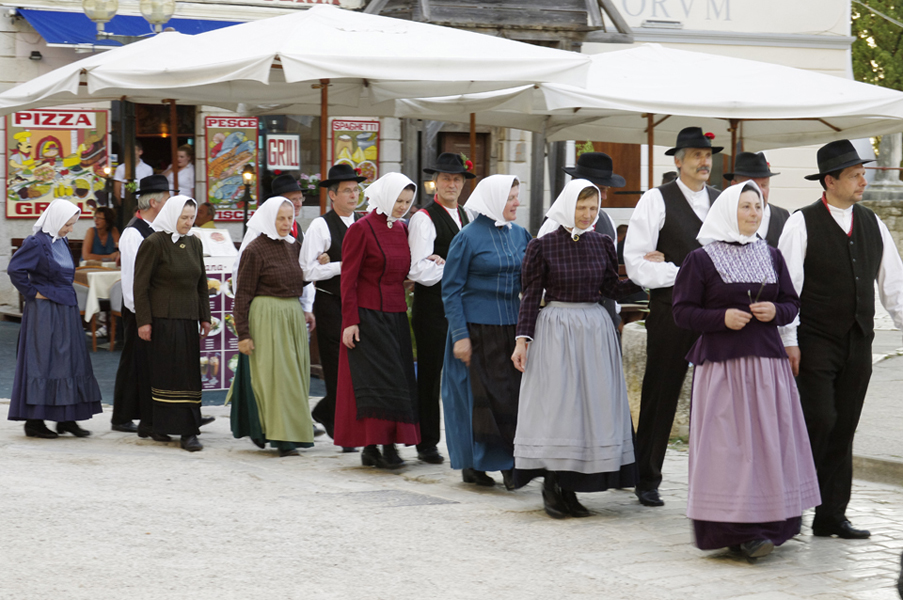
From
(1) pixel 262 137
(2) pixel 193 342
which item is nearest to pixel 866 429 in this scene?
(2) pixel 193 342

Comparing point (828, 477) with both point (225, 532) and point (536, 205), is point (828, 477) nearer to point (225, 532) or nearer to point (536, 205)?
point (225, 532)

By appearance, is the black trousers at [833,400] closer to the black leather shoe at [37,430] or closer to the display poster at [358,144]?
the black leather shoe at [37,430]

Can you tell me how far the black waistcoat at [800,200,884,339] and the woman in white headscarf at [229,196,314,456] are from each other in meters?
3.49

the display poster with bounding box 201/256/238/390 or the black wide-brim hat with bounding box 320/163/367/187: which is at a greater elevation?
the black wide-brim hat with bounding box 320/163/367/187

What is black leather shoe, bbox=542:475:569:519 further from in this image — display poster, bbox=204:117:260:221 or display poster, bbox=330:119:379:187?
display poster, bbox=330:119:379:187

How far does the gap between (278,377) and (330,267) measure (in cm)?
82

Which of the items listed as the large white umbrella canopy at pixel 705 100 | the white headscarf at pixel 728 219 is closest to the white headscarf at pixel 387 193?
the large white umbrella canopy at pixel 705 100

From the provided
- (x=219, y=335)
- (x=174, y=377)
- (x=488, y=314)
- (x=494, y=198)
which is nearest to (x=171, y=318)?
(x=174, y=377)

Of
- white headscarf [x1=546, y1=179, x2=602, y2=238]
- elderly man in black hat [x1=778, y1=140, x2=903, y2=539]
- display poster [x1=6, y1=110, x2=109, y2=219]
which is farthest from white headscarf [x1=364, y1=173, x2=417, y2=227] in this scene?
display poster [x1=6, y1=110, x2=109, y2=219]

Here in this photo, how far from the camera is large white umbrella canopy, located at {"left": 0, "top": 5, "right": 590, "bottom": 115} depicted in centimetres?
782

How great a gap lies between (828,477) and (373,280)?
294cm

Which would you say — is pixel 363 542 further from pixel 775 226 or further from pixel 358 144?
pixel 358 144

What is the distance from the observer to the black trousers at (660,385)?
6.19 meters

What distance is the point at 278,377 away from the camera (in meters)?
7.68
